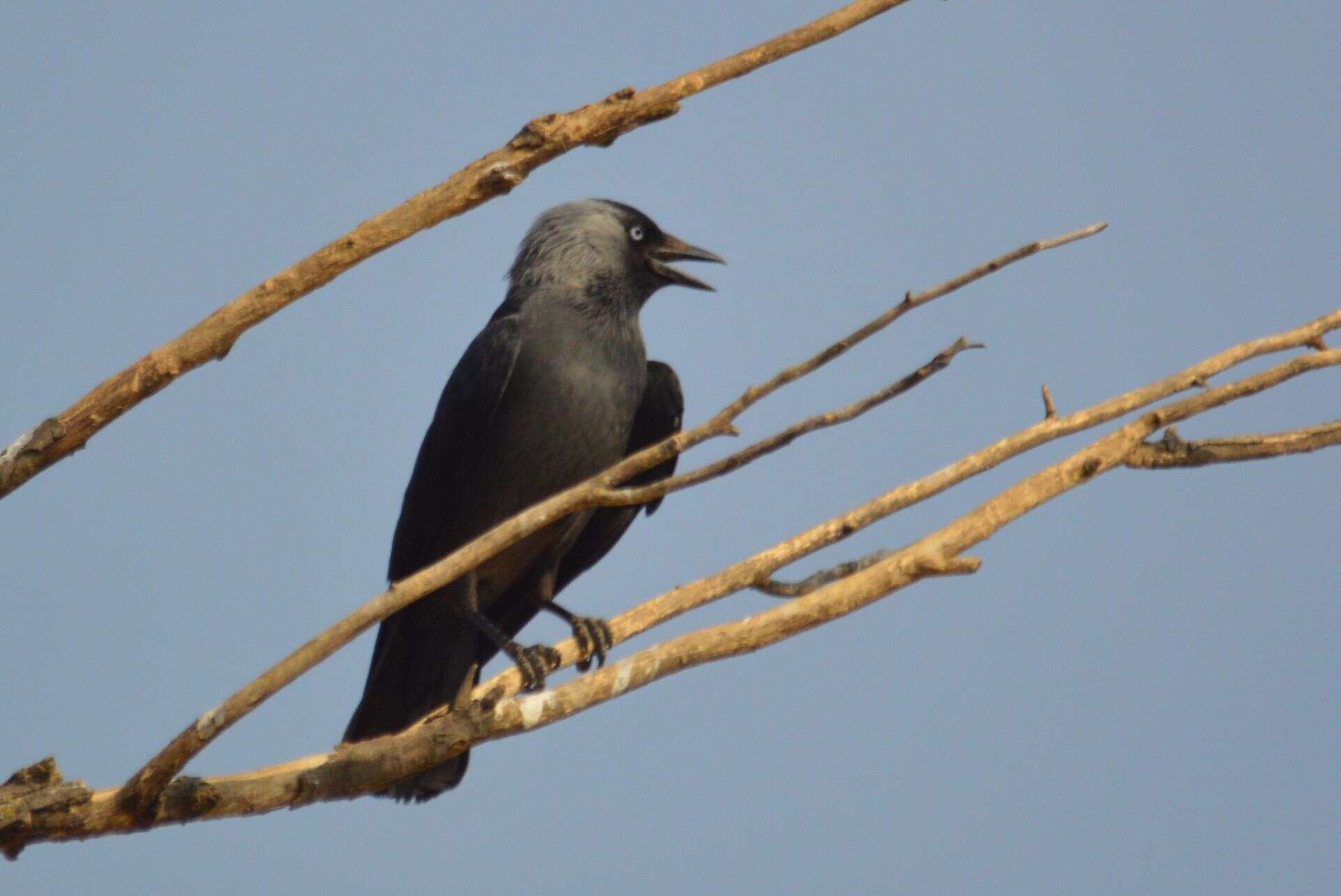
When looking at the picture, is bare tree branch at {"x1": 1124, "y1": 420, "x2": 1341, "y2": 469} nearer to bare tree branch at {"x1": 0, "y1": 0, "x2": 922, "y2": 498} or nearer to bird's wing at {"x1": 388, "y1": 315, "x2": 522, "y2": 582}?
bare tree branch at {"x1": 0, "y1": 0, "x2": 922, "y2": 498}

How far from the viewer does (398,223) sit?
3.63 m

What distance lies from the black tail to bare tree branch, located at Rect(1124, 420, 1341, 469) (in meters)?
2.73

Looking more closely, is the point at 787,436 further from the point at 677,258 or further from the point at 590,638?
the point at 677,258

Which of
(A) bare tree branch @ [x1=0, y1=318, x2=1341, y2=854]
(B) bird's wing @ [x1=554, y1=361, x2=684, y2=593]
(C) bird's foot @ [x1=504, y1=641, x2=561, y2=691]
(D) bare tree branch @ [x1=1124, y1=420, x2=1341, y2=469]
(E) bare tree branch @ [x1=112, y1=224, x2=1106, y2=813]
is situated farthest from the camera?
(B) bird's wing @ [x1=554, y1=361, x2=684, y2=593]

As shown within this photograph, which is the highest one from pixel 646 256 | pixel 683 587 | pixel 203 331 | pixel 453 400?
pixel 646 256

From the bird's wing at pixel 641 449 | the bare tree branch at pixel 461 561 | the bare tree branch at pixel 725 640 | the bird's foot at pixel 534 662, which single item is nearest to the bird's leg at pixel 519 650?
the bird's foot at pixel 534 662

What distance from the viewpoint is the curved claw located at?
546 cm

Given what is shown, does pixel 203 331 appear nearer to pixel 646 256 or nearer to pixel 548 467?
pixel 548 467

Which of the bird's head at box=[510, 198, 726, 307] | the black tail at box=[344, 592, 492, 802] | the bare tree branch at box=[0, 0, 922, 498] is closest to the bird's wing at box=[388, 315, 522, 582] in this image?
the black tail at box=[344, 592, 492, 802]

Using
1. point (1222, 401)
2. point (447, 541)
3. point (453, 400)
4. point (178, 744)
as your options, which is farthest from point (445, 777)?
point (1222, 401)

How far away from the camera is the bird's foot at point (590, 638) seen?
567 cm

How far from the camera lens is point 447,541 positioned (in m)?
5.86

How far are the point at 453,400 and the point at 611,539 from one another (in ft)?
3.01

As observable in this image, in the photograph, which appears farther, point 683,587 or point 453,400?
point 453,400
